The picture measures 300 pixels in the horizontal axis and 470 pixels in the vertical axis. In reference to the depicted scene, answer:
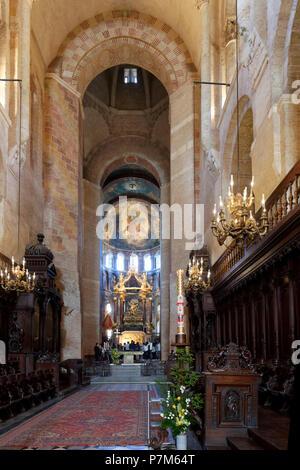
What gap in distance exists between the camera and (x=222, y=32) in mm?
15383

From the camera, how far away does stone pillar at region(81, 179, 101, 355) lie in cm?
2512

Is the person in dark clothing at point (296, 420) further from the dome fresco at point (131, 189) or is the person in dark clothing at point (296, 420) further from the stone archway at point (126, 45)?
the dome fresco at point (131, 189)

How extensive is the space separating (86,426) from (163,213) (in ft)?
66.5

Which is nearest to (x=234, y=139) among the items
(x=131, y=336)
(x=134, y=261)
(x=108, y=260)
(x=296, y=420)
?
(x=296, y=420)

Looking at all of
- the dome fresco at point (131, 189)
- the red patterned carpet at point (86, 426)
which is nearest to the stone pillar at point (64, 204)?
the red patterned carpet at point (86, 426)

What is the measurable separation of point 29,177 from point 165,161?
41.6 ft

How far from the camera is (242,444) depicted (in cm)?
473

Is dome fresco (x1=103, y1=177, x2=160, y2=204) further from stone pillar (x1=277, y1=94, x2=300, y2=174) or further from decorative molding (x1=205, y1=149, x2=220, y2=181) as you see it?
stone pillar (x1=277, y1=94, x2=300, y2=174)

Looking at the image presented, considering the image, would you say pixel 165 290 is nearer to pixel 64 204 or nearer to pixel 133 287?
pixel 64 204

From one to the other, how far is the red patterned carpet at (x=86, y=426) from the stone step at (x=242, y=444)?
1.37m

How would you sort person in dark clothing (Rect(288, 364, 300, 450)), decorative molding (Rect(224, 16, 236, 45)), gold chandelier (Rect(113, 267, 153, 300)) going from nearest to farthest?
person in dark clothing (Rect(288, 364, 300, 450)), decorative molding (Rect(224, 16, 236, 45)), gold chandelier (Rect(113, 267, 153, 300))

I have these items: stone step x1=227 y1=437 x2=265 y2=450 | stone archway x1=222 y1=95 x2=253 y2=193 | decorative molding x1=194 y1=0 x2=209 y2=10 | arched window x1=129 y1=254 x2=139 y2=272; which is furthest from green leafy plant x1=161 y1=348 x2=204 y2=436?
arched window x1=129 y1=254 x2=139 y2=272

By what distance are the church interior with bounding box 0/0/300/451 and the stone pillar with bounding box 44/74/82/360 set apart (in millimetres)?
58

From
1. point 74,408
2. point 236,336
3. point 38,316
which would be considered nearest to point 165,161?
point 38,316
